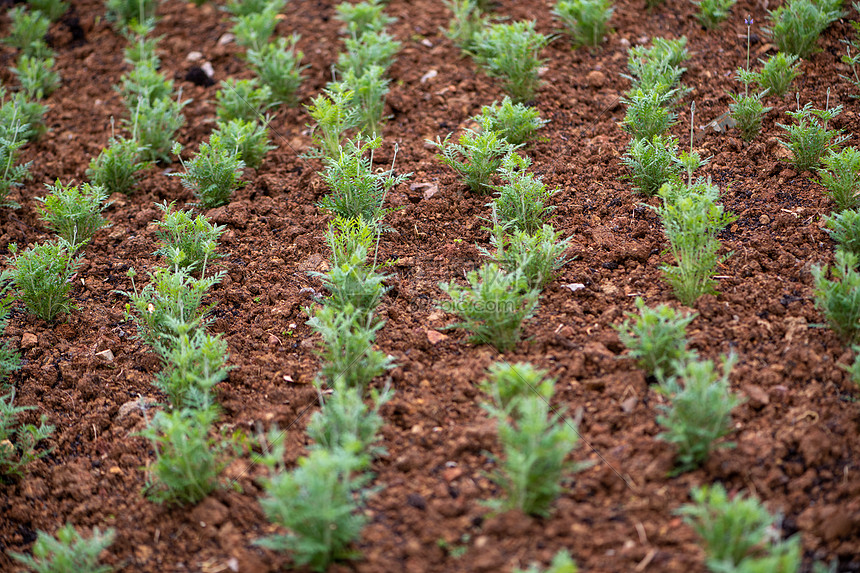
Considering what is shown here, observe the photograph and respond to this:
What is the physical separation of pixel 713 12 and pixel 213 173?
3527 mm

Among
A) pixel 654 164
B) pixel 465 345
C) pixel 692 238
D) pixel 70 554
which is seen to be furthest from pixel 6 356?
pixel 654 164

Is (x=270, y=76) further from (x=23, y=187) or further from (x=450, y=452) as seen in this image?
(x=450, y=452)

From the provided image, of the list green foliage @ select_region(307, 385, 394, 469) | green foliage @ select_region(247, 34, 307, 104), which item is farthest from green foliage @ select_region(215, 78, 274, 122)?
green foliage @ select_region(307, 385, 394, 469)

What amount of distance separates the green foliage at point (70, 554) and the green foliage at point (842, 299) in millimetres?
2907

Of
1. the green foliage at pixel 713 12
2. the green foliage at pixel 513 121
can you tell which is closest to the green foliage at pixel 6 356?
the green foliage at pixel 513 121

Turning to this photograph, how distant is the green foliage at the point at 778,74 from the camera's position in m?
4.35

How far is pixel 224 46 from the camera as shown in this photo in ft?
19.9

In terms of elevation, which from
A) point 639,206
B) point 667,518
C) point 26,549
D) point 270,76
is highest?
point 270,76

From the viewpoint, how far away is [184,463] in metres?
2.79

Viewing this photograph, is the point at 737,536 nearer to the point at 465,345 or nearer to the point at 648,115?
the point at 465,345

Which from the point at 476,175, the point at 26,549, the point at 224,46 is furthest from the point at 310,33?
the point at 26,549

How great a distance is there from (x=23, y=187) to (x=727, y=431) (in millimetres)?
4521

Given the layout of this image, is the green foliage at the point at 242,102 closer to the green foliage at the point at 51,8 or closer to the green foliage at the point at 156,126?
the green foliage at the point at 156,126

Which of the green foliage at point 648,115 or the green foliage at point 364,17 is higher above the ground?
the green foliage at point 364,17
